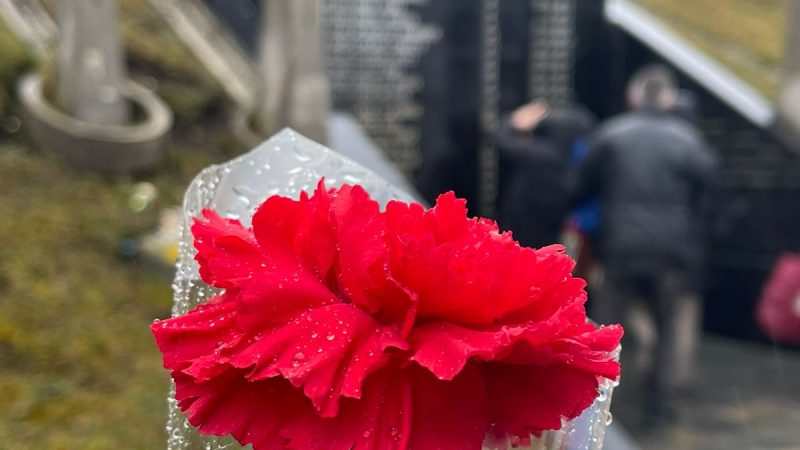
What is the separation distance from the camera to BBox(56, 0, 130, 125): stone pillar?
17.4 ft

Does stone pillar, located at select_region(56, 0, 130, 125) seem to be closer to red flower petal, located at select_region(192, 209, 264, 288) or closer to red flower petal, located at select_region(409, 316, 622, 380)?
red flower petal, located at select_region(192, 209, 264, 288)

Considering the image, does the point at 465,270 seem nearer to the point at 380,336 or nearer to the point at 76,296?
the point at 380,336

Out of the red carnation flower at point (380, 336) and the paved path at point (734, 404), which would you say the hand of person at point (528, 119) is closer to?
the paved path at point (734, 404)

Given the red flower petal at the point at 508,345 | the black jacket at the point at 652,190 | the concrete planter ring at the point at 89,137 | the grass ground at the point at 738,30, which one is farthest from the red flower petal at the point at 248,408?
the grass ground at the point at 738,30

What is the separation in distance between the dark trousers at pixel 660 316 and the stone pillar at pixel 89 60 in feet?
10.8

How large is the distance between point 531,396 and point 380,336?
5.2 inches

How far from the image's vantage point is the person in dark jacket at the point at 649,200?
388 centimetres

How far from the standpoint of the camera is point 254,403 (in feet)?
2.13

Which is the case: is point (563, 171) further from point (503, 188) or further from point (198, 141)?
point (198, 141)

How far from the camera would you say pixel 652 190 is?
12.7 feet

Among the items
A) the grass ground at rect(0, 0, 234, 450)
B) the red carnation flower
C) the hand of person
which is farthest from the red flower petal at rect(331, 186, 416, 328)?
the hand of person

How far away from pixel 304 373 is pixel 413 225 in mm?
158

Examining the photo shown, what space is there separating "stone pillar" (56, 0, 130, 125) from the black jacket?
3203 millimetres

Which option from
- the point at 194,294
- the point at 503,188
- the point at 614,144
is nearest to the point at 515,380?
the point at 194,294
